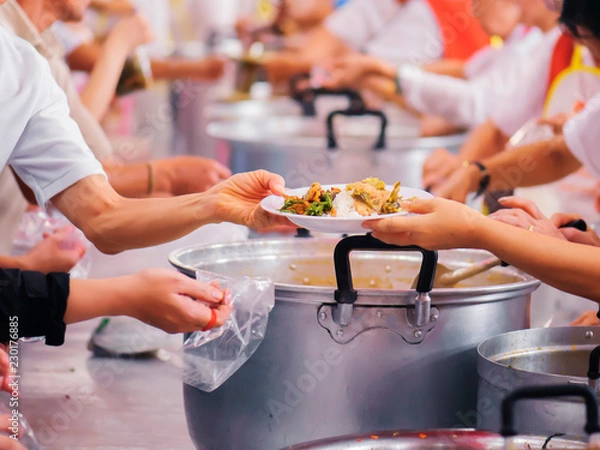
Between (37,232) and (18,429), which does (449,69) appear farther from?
(18,429)

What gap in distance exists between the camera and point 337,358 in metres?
1.33

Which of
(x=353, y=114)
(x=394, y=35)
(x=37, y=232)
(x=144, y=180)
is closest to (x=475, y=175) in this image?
(x=353, y=114)

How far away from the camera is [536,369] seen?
142 cm

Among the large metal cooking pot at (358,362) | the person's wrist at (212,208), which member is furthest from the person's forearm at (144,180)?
the large metal cooking pot at (358,362)

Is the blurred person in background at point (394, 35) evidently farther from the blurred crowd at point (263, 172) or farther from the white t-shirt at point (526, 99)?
the white t-shirt at point (526, 99)

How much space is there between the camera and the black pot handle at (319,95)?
2834 millimetres

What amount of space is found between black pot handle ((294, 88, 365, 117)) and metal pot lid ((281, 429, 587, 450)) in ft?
5.40

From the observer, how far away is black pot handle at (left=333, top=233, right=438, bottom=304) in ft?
4.22

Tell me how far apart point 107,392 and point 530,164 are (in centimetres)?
131

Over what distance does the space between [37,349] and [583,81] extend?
1967 millimetres

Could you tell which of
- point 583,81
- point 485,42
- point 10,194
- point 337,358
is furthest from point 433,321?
point 485,42

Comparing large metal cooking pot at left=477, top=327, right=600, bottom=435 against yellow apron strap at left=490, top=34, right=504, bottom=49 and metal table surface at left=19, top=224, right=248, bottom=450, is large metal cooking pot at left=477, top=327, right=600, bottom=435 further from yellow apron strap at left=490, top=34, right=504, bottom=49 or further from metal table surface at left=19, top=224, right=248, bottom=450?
yellow apron strap at left=490, top=34, right=504, bottom=49

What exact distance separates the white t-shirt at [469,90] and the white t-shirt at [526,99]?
0.57 ft

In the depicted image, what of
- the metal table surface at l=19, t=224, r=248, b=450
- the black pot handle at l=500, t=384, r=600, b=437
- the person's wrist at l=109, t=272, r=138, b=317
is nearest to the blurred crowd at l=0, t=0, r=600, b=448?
the person's wrist at l=109, t=272, r=138, b=317
